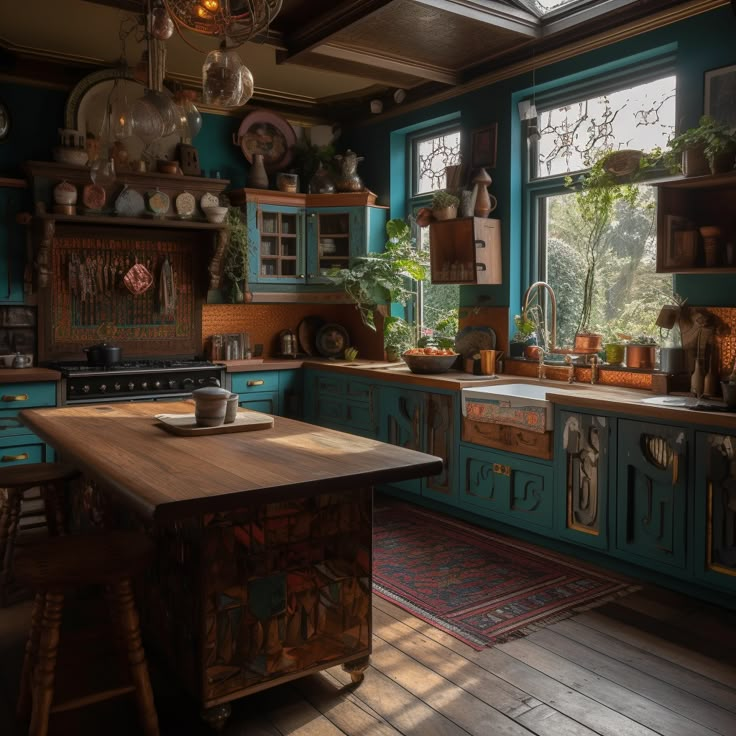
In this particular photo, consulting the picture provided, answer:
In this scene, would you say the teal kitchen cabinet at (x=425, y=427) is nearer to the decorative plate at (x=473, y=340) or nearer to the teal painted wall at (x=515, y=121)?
the decorative plate at (x=473, y=340)

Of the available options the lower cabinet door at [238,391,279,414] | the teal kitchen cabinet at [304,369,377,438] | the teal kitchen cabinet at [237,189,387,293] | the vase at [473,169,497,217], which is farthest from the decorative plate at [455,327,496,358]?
the lower cabinet door at [238,391,279,414]

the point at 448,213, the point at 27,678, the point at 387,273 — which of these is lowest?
the point at 27,678

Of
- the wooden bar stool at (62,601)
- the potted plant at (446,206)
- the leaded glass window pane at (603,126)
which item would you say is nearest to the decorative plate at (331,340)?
the potted plant at (446,206)

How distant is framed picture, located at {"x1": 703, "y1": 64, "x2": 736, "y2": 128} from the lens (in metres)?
4.00

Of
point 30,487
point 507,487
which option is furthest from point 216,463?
point 507,487

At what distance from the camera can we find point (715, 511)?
3.50m

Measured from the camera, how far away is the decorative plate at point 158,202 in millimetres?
5863

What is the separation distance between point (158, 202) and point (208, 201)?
1.39 ft

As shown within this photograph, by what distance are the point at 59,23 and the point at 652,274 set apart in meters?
4.09

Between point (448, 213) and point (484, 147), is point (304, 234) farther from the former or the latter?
point (484, 147)

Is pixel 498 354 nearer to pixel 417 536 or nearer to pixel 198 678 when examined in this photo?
pixel 417 536

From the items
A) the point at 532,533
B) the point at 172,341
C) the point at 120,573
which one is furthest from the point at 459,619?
the point at 172,341

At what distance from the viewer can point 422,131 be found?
6418 mm

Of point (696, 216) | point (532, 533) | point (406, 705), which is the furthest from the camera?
point (532, 533)
